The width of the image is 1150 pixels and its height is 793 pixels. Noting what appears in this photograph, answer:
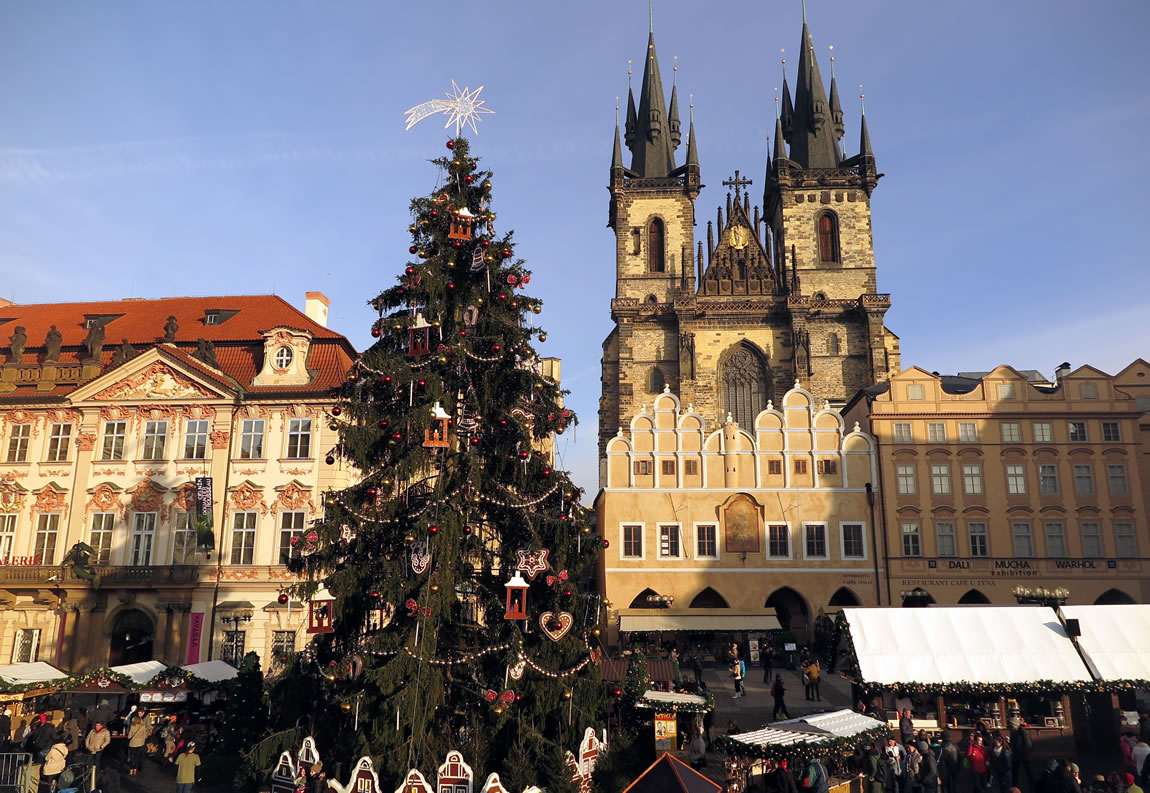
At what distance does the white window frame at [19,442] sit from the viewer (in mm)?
30547

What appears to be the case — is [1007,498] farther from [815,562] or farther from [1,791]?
[1,791]

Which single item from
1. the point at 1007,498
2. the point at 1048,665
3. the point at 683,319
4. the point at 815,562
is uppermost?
the point at 683,319

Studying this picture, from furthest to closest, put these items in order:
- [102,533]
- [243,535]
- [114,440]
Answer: [114,440] → [102,533] → [243,535]

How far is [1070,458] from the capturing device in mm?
34969

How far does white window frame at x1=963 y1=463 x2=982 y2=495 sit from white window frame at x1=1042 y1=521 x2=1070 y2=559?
9.01 ft

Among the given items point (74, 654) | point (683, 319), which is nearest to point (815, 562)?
point (683, 319)

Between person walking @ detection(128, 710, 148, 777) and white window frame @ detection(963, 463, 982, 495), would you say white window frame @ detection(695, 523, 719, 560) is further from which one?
person walking @ detection(128, 710, 148, 777)

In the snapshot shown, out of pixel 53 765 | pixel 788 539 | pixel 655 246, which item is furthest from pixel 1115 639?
pixel 655 246

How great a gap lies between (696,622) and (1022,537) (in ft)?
43.1

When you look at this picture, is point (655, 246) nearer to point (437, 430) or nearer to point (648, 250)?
point (648, 250)

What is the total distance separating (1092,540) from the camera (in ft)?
113

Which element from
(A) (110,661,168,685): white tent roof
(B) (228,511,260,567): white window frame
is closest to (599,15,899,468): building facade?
(B) (228,511,260,567): white window frame

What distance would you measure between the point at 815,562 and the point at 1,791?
87.8 ft

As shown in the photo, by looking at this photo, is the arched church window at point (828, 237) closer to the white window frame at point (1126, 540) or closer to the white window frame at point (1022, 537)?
the white window frame at point (1022, 537)
